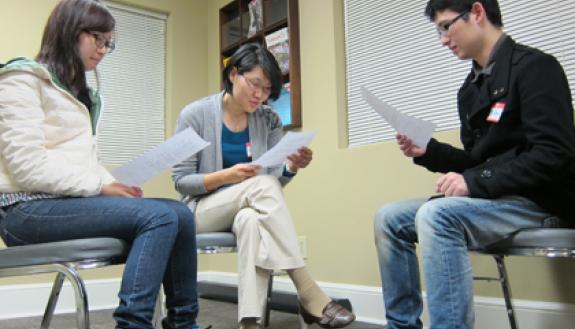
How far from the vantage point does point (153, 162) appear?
1.32m

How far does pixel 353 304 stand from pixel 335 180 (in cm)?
59

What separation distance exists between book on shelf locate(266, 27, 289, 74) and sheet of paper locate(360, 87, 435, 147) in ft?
4.62

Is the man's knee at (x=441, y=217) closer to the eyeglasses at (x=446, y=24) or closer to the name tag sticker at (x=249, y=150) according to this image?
the eyeglasses at (x=446, y=24)

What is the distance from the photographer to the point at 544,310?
1.65 meters

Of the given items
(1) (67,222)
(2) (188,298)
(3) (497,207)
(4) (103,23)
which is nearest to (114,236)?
(1) (67,222)

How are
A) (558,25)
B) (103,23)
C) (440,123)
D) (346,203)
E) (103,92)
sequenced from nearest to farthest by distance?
1. (103,23)
2. (558,25)
3. (440,123)
4. (346,203)
5. (103,92)

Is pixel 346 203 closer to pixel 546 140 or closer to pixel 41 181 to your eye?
pixel 546 140

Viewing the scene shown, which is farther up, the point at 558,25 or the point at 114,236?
the point at 558,25

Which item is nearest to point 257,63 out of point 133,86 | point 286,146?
point 286,146

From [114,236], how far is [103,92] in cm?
214

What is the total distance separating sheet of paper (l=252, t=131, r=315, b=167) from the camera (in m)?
1.50

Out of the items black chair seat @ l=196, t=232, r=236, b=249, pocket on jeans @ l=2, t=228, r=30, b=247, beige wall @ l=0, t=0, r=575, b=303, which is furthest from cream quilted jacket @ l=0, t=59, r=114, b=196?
beige wall @ l=0, t=0, r=575, b=303

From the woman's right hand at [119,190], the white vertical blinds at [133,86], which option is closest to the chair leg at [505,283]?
the woman's right hand at [119,190]

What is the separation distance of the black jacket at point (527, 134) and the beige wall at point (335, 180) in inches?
22.6
